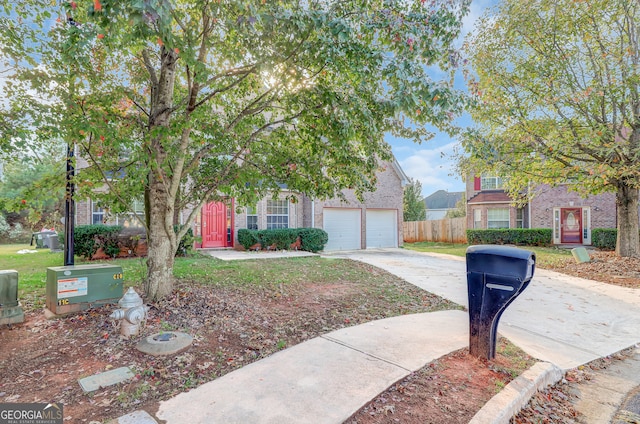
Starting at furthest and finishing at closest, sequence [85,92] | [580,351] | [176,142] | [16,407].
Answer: [176,142], [85,92], [580,351], [16,407]

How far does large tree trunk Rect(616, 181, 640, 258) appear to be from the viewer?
10922 mm

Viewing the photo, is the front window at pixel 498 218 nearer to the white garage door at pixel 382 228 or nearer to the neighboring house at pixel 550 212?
the neighboring house at pixel 550 212

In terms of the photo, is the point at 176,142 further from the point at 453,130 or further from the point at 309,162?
the point at 453,130

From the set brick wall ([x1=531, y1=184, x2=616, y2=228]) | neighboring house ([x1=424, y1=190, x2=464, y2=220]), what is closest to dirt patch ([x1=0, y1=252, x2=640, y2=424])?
brick wall ([x1=531, y1=184, x2=616, y2=228])

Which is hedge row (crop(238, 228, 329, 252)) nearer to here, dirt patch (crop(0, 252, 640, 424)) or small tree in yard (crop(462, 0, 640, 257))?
small tree in yard (crop(462, 0, 640, 257))

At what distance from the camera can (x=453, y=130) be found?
16.2 ft

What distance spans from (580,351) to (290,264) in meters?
7.14

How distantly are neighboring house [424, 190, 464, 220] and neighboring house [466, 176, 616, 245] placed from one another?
2043cm

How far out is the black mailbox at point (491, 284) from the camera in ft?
10.2

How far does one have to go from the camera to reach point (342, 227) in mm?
16438

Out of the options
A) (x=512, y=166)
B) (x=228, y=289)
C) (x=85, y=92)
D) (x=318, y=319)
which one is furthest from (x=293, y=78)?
(x=512, y=166)

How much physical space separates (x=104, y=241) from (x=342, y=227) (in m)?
9.72

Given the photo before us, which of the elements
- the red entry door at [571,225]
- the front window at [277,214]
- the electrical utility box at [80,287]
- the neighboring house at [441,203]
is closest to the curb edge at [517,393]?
the electrical utility box at [80,287]

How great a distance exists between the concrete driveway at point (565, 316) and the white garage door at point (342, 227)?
6.93 m
